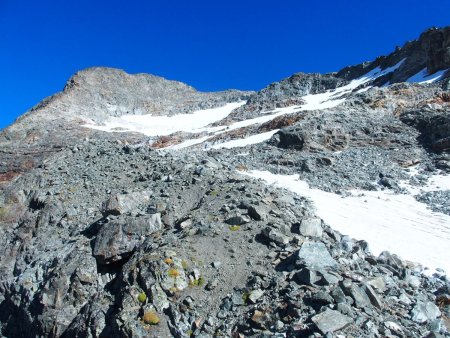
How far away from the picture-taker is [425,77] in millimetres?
46625

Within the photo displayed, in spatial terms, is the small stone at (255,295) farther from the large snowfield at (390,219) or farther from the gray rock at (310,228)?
the large snowfield at (390,219)

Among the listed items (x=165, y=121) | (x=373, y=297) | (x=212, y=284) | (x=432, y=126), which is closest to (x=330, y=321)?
(x=373, y=297)

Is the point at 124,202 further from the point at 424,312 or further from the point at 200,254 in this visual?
the point at 424,312

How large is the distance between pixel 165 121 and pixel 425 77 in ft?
209

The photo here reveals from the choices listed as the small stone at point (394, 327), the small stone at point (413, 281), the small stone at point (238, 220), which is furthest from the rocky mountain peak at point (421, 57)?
the small stone at point (394, 327)

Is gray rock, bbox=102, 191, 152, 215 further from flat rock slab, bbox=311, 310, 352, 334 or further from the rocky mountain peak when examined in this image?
the rocky mountain peak

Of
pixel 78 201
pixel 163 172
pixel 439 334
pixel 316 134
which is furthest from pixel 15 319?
pixel 316 134

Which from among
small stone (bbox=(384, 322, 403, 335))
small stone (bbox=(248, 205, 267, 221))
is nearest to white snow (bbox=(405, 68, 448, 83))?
small stone (bbox=(248, 205, 267, 221))

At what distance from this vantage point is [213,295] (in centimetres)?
862

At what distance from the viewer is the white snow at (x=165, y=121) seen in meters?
86.5

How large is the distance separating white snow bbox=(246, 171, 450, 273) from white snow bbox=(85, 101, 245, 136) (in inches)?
2670

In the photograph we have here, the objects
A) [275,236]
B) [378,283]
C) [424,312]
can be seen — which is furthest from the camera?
[275,236]

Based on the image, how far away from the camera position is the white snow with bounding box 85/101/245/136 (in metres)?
86.5

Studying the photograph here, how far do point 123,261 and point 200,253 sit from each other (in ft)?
8.90
